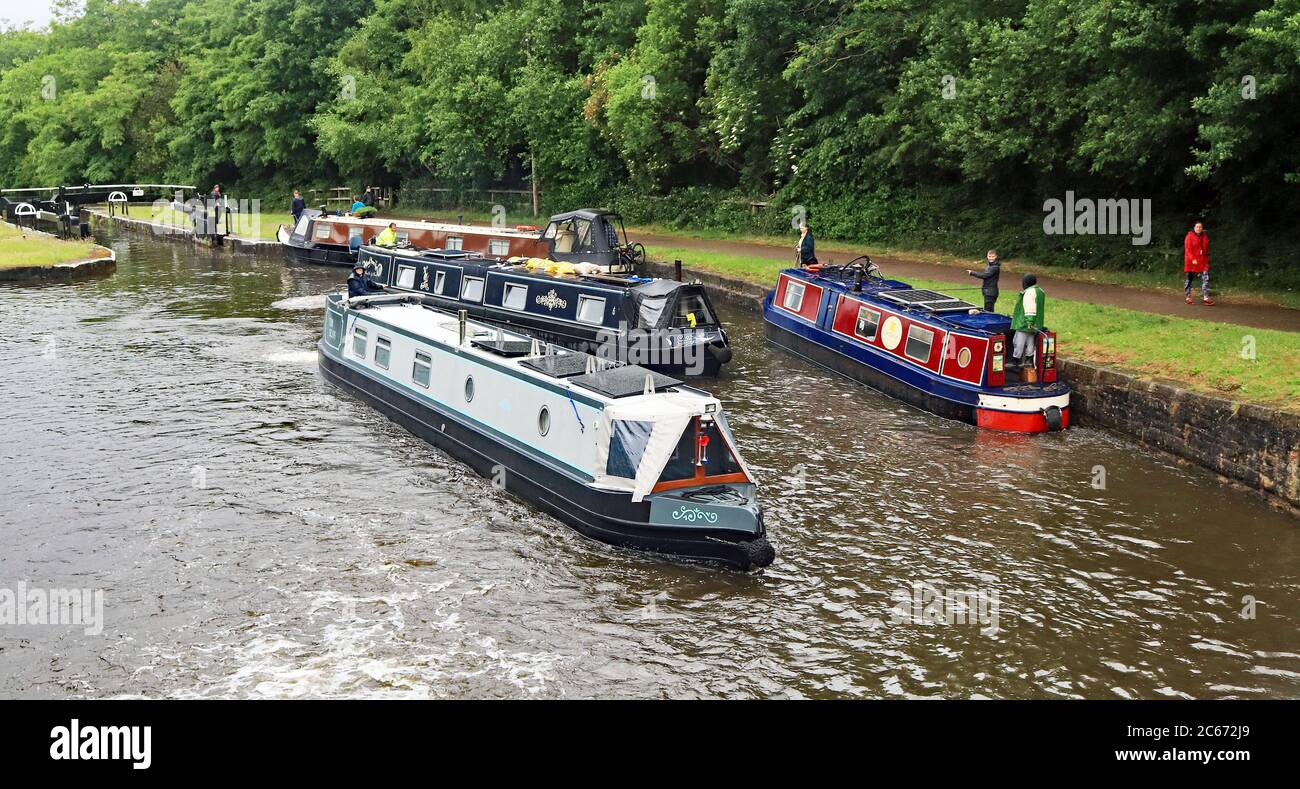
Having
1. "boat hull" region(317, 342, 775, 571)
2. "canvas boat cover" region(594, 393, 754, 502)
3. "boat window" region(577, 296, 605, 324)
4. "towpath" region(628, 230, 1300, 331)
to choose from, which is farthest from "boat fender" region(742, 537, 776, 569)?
"towpath" region(628, 230, 1300, 331)

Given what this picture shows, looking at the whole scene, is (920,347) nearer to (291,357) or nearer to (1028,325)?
(1028,325)

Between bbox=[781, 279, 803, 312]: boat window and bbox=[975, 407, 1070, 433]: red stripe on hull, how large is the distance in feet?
20.1

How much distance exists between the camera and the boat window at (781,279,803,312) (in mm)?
A: 22453

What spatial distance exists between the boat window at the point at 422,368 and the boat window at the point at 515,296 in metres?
6.16

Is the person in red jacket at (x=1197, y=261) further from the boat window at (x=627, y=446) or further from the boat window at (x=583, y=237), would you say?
the boat window at (x=627, y=446)

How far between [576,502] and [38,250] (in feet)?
94.9

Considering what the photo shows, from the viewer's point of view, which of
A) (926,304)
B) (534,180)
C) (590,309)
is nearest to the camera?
(926,304)

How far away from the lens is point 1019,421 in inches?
659

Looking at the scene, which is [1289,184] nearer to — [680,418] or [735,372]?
[735,372]

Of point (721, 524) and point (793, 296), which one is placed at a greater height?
point (793, 296)

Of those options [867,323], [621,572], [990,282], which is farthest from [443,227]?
[621,572]

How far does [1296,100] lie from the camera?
18.8 meters

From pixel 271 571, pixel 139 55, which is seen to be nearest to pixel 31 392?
pixel 271 571

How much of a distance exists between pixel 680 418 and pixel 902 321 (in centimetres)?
781
